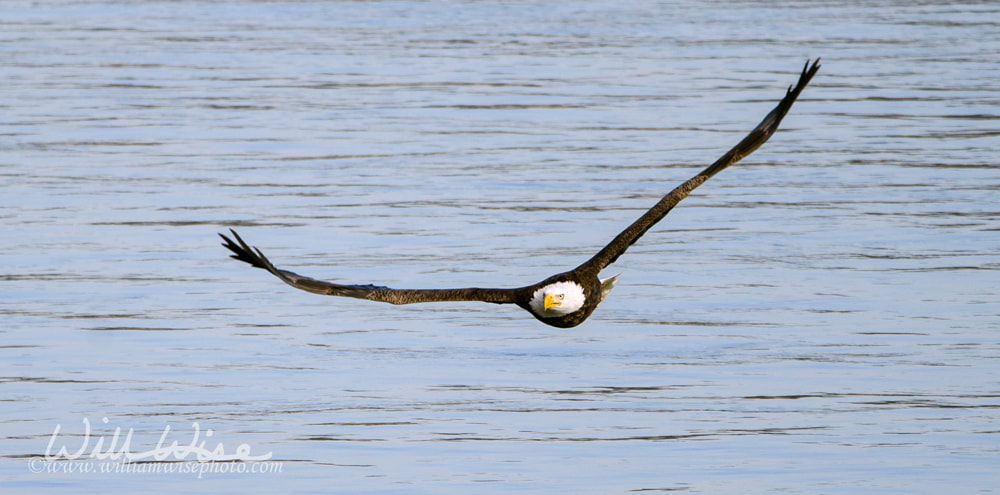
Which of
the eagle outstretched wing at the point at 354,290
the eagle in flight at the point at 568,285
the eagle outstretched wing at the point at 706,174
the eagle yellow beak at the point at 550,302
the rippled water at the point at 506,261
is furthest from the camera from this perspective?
the rippled water at the point at 506,261

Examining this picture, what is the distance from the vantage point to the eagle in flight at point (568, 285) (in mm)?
7359

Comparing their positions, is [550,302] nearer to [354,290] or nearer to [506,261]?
[354,290]

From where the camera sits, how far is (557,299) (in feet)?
25.5

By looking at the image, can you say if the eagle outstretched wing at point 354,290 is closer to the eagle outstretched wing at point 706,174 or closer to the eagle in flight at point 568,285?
the eagle in flight at point 568,285

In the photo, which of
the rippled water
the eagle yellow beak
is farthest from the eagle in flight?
the rippled water

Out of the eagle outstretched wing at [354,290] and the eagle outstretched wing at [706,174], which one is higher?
the eagle outstretched wing at [706,174]

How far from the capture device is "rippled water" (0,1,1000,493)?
8.02 m

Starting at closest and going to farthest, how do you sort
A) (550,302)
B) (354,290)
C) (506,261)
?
(354,290) < (550,302) < (506,261)

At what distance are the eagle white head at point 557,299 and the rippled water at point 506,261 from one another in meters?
0.59

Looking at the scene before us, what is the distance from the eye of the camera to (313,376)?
8.93 metres

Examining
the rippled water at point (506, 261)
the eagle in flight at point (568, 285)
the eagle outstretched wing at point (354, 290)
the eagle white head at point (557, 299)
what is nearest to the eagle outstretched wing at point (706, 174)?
the eagle in flight at point (568, 285)

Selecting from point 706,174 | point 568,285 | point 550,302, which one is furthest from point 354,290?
point 706,174

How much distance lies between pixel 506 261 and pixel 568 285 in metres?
2.99

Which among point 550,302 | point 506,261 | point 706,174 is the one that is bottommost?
point 550,302
